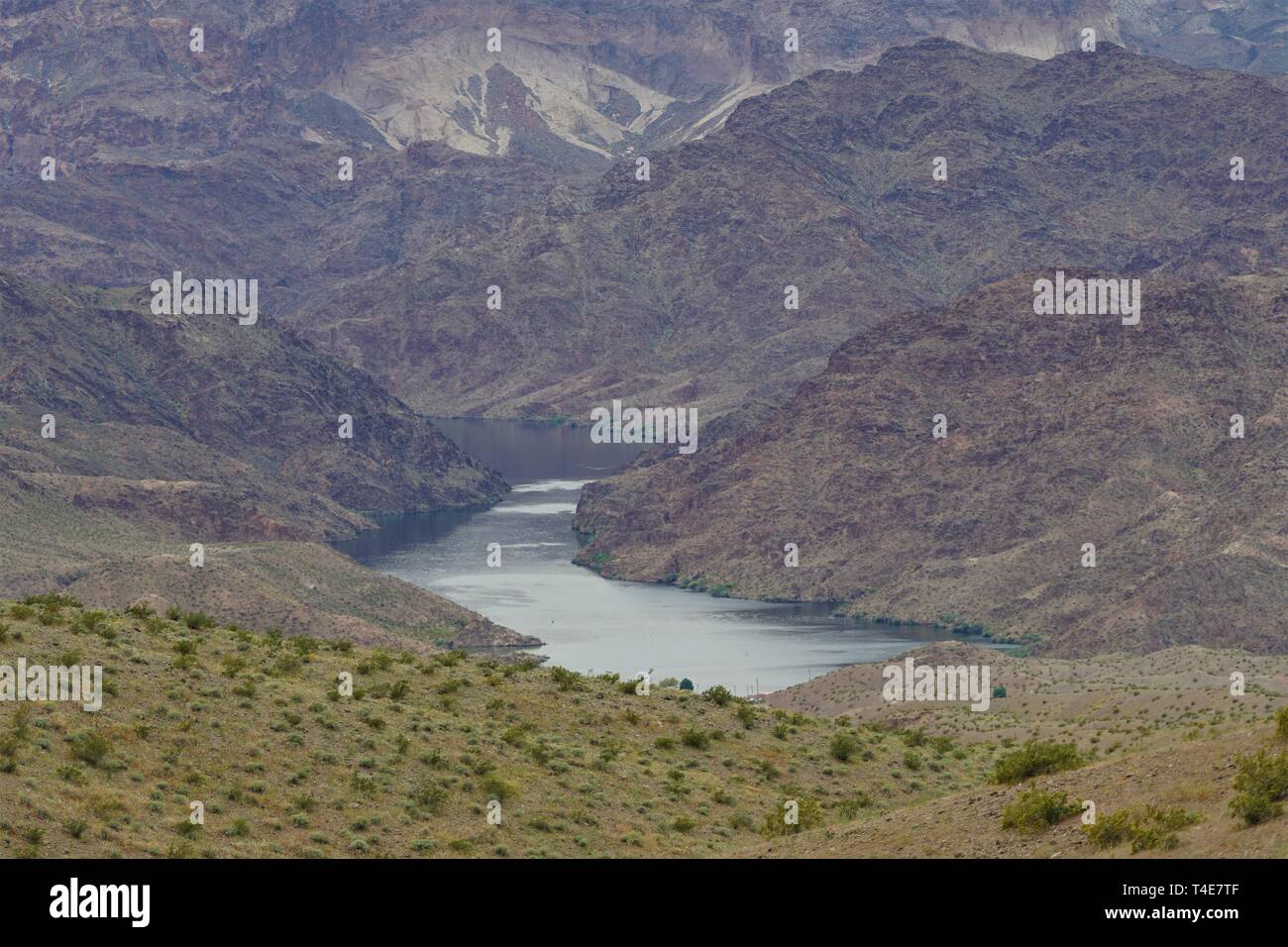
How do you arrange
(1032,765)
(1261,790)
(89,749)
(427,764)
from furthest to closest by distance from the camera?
1. (427,764)
2. (89,749)
3. (1032,765)
4. (1261,790)

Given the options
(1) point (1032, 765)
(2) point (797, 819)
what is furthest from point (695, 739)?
(1) point (1032, 765)

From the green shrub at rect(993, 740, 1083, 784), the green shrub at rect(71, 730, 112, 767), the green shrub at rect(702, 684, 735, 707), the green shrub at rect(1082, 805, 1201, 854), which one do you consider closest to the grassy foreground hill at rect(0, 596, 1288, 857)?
the green shrub at rect(71, 730, 112, 767)

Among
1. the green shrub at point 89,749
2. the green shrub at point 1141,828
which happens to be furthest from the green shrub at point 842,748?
the green shrub at point 1141,828

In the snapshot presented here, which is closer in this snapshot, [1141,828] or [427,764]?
[1141,828]

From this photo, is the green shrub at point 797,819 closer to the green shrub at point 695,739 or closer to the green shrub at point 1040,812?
the green shrub at point 695,739

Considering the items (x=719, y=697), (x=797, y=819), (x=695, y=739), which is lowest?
(x=797, y=819)

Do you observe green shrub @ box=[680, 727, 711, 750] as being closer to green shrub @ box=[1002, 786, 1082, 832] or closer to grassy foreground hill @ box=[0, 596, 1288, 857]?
grassy foreground hill @ box=[0, 596, 1288, 857]

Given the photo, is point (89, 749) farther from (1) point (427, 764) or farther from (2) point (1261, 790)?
(2) point (1261, 790)
